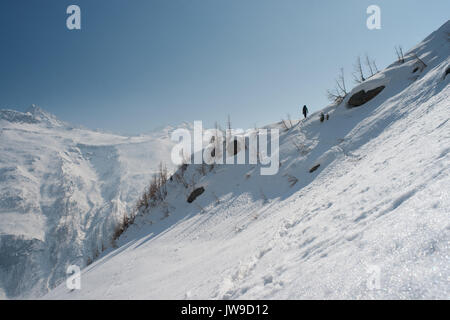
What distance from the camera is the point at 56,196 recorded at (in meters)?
126

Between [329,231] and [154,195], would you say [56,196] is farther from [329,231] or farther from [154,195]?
[329,231]

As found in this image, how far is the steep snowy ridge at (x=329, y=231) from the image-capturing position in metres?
1.43

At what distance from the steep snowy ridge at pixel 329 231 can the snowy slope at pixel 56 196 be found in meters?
89.2

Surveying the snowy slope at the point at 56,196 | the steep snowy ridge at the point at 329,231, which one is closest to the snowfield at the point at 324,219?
the steep snowy ridge at the point at 329,231

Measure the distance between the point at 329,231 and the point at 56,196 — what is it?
16427 centimetres

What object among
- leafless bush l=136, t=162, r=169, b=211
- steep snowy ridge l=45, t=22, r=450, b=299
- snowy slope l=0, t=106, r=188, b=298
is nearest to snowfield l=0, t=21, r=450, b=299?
steep snowy ridge l=45, t=22, r=450, b=299

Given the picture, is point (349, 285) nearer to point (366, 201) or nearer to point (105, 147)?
point (366, 201)

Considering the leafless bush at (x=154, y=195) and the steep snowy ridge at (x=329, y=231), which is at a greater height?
the leafless bush at (x=154, y=195)

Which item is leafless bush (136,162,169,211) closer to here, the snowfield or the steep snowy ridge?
the snowfield

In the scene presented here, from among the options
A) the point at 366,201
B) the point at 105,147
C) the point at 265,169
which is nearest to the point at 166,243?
the point at 265,169

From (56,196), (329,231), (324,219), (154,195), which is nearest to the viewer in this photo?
(329,231)

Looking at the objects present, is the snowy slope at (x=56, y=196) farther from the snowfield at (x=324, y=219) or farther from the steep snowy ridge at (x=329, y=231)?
the steep snowy ridge at (x=329, y=231)

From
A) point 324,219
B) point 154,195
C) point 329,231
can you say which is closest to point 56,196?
point 154,195

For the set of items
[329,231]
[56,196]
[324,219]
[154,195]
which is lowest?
[329,231]
